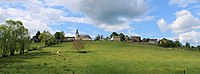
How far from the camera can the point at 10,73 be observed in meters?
32.7

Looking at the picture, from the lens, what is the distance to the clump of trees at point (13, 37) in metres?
79.7

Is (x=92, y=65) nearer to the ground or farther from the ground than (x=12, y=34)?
nearer to the ground

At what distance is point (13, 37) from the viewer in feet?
286

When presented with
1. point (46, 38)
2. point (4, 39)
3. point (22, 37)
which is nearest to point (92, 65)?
point (4, 39)

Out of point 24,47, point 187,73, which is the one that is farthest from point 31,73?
point 24,47

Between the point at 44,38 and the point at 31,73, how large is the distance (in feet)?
366

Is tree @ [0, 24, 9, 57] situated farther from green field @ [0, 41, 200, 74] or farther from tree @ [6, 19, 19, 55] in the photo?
green field @ [0, 41, 200, 74]

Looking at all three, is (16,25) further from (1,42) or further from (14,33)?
(1,42)

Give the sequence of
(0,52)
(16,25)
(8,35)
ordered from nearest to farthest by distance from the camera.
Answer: (0,52)
(8,35)
(16,25)

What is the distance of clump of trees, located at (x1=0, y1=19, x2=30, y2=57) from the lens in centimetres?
7969

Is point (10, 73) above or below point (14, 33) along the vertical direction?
below

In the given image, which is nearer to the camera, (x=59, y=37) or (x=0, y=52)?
(x=0, y=52)

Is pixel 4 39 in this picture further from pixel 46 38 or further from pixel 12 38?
pixel 46 38


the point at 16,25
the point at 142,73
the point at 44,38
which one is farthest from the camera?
the point at 44,38
